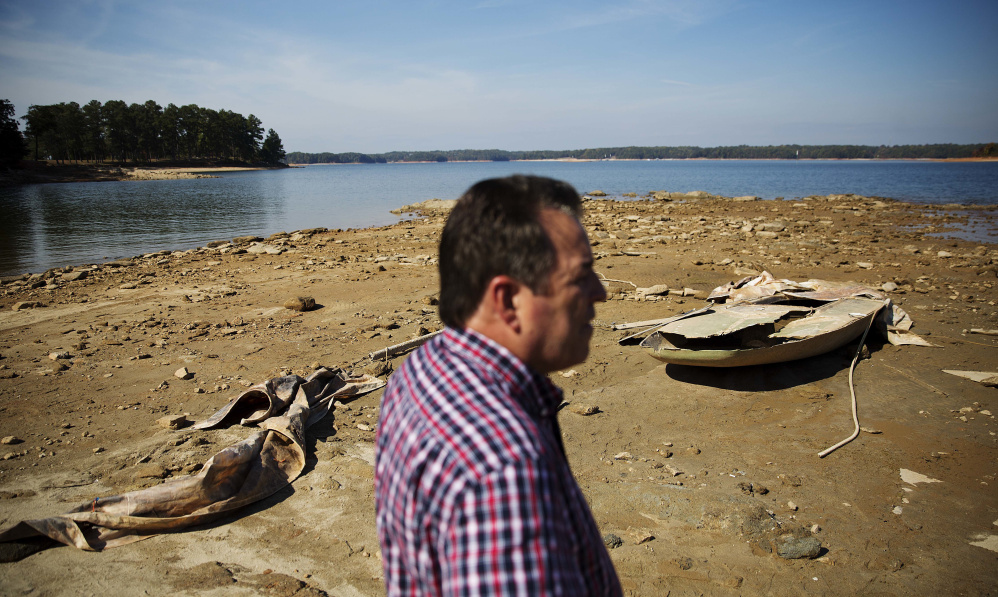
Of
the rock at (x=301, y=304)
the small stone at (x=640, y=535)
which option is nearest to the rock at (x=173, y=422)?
the rock at (x=301, y=304)

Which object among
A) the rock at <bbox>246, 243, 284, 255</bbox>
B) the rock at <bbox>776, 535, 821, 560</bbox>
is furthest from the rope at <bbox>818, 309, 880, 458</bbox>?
the rock at <bbox>246, 243, 284, 255</bbox>

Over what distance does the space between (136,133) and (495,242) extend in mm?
98818

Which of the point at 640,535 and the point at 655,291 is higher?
the point at 655,291

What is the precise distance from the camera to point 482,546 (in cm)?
75

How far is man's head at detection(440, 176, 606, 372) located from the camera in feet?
3.29

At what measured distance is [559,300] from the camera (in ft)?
3.39

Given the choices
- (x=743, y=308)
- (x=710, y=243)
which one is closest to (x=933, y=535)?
(x=743, y=308)

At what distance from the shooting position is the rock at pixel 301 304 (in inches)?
311

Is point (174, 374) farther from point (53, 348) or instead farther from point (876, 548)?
point (876, 548)

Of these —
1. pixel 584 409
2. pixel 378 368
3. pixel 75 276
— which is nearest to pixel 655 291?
pixel 584 409

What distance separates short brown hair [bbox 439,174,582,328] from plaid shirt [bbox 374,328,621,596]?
0.09m

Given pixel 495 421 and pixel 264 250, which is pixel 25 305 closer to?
pixel 264 250

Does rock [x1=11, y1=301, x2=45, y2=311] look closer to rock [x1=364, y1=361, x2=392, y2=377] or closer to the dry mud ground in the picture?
the dry mud ground

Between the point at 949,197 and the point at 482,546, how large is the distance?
37692mm
